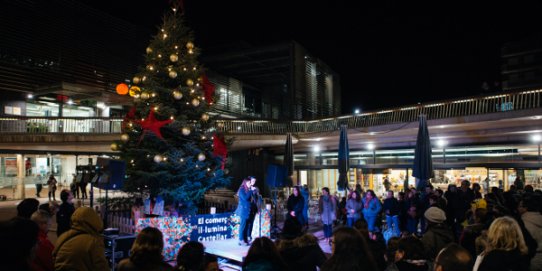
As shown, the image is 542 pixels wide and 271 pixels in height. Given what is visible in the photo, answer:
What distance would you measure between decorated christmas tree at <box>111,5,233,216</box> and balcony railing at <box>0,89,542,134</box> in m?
2.63

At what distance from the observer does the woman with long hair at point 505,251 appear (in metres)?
3.52

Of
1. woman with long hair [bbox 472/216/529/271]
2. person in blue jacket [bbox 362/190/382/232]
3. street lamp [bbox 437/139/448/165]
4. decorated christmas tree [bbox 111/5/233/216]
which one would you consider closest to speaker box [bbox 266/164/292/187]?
decorated christmas tree [bbox 111/5/233/216]

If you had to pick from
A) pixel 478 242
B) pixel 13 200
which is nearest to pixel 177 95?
pixel 478 242

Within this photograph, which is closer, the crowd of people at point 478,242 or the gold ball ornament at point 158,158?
the crowd of people at point 478,242

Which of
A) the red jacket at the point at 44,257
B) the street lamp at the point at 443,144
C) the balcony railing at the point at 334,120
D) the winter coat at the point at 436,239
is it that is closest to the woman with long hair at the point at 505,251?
the winter coat at the point at 436,239

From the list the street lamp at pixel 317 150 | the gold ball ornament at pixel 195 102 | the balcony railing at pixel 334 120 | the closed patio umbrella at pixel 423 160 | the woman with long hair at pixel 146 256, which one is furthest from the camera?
the street lamp at pixel 317 150

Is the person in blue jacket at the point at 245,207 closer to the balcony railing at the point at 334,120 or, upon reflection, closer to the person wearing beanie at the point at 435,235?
the balcony railing at the point at 334,120

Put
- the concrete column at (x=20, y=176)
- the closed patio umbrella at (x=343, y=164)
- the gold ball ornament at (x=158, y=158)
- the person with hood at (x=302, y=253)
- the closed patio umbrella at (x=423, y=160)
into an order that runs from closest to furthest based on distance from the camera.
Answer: the person with hood at (x=302, y=253) < the gold ball ornament at (x=158, y=158) < the closed patio umbrella at (x=423, y=160) < the closed patio umbrella at (x=343, y=164) < the concrete column at (x=20, y=176)

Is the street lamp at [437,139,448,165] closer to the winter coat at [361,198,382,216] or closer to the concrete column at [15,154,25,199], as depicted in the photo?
the winter coat at [361,198,382,216]

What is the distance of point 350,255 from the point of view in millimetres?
3211

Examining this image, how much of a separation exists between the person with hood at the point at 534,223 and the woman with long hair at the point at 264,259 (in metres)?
3.42

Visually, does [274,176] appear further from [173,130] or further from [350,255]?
[350,255]

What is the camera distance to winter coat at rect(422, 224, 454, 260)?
15.8ft

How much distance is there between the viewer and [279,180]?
1298 centimetres
